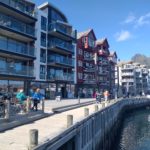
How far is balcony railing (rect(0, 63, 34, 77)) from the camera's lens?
3443 cm

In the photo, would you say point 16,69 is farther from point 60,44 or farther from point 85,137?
point 85,137

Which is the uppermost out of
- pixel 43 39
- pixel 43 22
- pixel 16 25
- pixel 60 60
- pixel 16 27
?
pixel 43 22

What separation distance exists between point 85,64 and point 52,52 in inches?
790

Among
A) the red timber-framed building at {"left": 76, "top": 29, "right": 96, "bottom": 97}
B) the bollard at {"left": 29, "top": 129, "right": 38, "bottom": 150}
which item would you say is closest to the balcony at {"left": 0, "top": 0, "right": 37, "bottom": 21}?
the red timber-framed building at {"left": 76, "top": 29, "right": 96, "bottom": 97}

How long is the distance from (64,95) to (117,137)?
925 inches

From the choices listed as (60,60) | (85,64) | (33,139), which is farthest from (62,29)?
(33,139)

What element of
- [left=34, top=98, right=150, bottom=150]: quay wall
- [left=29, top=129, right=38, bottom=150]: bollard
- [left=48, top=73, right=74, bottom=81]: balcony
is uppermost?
[left=48, top=73, right=74, bottom=81]: balcony

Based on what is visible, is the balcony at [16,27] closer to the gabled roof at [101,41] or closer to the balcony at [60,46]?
the balcony at [60,46]

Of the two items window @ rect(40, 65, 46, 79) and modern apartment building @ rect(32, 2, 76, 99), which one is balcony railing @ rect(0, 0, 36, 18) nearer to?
modern apartment building @ rect(32, 2, 76, 99)

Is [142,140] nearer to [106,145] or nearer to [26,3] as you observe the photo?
[106,145]

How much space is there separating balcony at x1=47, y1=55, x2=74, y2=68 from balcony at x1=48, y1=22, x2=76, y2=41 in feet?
13.2

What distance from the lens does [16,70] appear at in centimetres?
3716

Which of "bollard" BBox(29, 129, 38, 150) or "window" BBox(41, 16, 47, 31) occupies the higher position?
"window" BBox(41, 16, 47, 31)

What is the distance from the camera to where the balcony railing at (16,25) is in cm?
3543
